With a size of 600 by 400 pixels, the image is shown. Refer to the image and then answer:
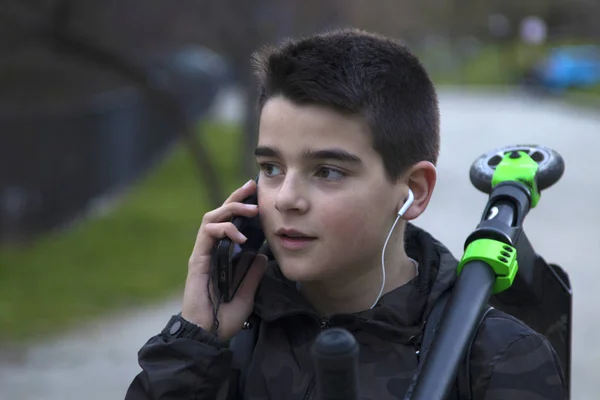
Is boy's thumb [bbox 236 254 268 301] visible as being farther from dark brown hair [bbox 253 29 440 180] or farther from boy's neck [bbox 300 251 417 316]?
dark brown hair [bbox 253 29 440 180]

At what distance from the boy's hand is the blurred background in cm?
440

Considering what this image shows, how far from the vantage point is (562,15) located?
7117mm

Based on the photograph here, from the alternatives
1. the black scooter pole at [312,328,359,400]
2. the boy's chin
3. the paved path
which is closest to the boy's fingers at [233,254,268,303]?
the boy's chin

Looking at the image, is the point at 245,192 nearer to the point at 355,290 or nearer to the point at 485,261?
the point at 355,290

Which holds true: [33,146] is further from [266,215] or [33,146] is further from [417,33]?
[266,215]

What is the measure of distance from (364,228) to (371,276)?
181 millimetres

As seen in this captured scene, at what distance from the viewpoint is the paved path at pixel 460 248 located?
6.79m

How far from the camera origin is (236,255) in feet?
7.65

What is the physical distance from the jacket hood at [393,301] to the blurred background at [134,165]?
4.40m

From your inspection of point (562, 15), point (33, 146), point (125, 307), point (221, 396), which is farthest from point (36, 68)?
point (221, 396)

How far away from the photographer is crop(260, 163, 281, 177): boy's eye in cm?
218

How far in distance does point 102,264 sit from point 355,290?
26.5 ft

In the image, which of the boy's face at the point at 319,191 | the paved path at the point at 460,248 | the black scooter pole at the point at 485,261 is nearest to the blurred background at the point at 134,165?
the paved path at the point at 460,248

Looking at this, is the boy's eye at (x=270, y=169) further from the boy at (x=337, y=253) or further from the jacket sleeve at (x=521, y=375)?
the jacket sleeve at (x=521, y=375)
